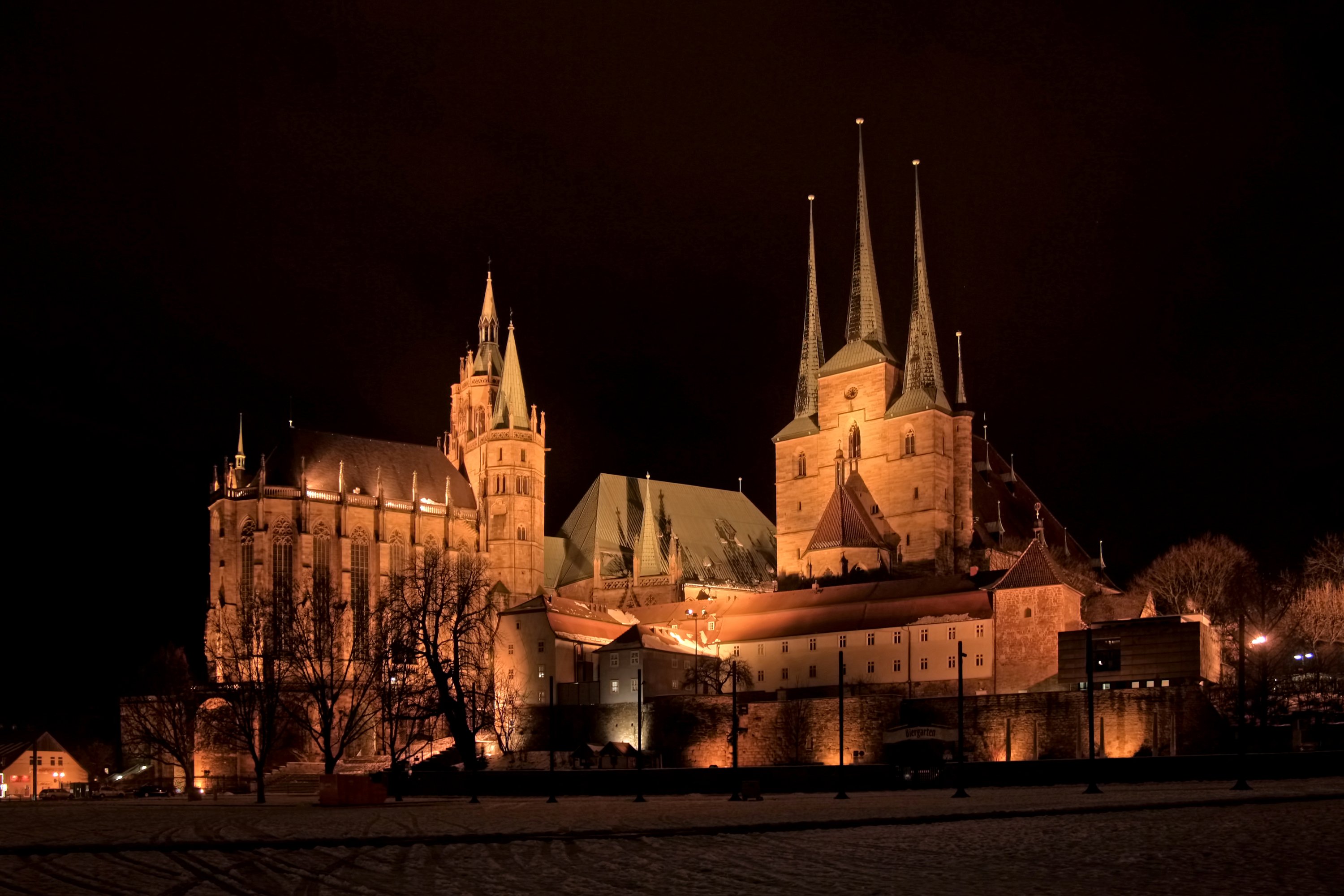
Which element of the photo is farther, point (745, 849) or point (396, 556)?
point (396, 556)

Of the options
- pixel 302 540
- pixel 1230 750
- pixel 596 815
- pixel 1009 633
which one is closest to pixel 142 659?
pixel 302 540

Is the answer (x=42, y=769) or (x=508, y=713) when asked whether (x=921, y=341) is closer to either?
(x=508, y=713)

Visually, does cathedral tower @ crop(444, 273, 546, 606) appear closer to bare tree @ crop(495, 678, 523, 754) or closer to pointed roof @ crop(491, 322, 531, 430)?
pointed roof @ crop(491, 322, 531, 430)

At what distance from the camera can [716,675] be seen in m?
92.2

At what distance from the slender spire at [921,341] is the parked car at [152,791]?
50.8 meters

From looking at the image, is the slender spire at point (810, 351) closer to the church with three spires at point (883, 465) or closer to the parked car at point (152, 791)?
the church with three spires at point (883, 465)

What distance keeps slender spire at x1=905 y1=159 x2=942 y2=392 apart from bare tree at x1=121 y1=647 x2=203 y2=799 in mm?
47952

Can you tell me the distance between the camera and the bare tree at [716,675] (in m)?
91.6

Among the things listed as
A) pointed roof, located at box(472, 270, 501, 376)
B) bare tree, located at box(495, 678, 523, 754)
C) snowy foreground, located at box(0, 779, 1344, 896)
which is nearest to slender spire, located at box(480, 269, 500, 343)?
pointed roof, located at box(472, 270, 501, 376)

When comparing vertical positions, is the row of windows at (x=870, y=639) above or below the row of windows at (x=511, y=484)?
below

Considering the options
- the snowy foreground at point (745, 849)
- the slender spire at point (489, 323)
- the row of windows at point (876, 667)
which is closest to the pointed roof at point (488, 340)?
the slender spire at point (489, 323)

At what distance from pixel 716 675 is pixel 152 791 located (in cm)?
3001

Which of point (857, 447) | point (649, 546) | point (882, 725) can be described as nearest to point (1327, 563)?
point (857, 447)

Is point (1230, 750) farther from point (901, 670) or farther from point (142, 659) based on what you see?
point (142, 659)
